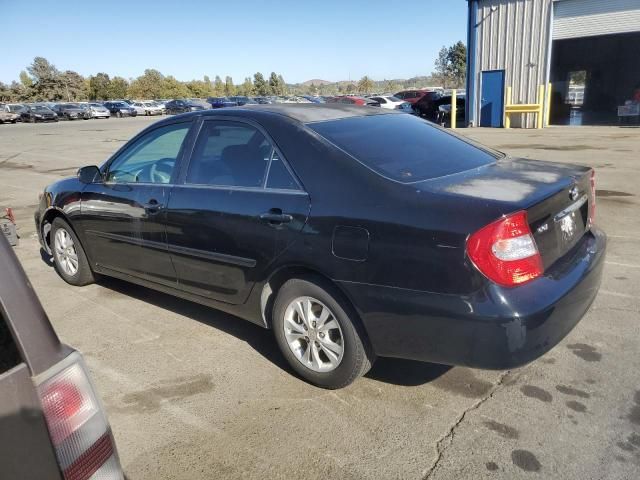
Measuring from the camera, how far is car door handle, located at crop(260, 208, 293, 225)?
3.04 metres

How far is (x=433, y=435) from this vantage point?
2668 mm

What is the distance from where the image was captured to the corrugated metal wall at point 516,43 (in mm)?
20422

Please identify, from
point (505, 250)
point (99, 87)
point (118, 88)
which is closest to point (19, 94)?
point (99, 87)

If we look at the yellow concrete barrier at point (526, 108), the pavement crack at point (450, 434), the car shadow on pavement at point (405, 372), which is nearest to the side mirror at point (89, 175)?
the car shadow on pavement at point (405, 372)

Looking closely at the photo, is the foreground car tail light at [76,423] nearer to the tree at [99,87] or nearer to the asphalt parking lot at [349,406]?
the asphalt parking lot at [349,406]

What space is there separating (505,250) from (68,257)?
4203mm

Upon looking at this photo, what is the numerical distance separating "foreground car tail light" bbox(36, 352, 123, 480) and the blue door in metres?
23.2

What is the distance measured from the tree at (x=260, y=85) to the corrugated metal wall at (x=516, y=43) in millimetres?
74964

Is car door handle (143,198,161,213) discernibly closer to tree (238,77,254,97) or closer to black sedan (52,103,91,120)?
black sedan (52,103,91,120)

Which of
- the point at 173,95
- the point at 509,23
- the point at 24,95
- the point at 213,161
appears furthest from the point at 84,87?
the point at 213,161

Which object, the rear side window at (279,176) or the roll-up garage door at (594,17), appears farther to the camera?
the roll-up garage door at (594,17)

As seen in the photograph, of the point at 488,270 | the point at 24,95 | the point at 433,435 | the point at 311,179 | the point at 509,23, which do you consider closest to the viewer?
the point at 488,270

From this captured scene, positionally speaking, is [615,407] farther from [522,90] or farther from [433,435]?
[522,90]

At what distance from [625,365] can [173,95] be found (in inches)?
3374
